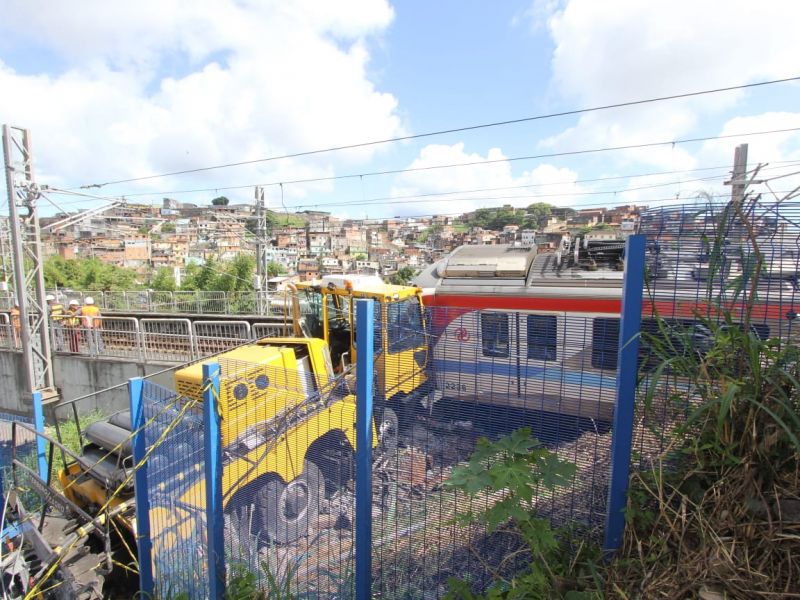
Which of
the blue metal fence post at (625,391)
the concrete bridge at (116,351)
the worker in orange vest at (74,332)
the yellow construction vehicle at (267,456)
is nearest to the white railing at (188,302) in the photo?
the concrete bridge at (116,351)

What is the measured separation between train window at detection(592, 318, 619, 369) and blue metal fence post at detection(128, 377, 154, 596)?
10.8 feet

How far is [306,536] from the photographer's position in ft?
9.63

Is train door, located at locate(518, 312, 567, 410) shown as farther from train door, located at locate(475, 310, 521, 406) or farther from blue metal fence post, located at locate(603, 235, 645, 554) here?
blue metal fence post, located at locate(603, 235, 645, 554)

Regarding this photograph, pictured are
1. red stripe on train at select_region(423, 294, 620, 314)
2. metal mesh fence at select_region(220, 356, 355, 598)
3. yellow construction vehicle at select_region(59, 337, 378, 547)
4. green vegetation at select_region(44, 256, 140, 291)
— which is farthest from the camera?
green vegetation at select_region(44, 256, 140, 291)

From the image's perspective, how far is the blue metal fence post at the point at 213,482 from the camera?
2.99 metres

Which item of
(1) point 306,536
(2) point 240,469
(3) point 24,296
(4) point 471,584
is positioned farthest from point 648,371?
(3) point 24,296

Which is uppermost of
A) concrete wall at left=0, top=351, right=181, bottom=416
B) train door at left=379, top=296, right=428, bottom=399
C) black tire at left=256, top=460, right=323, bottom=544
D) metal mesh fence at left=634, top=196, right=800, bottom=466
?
metal mesh fence at left=634, top=196, right=800, bottom=466

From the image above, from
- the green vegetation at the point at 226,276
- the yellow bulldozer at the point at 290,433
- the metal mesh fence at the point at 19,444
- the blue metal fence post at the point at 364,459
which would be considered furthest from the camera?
the green vegetation at the point at 226,276

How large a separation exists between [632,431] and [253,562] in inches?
103

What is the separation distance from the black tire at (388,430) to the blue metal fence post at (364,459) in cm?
10

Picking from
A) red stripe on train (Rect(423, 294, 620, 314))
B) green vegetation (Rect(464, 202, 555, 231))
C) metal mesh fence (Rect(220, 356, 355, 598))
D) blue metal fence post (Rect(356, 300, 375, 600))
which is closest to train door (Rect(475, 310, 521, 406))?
blue metal fence post (Rect(356, 300, 375, 600))

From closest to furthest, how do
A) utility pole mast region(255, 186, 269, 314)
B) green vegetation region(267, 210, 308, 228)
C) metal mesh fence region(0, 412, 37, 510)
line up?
1. metal mesh fence region(0, 412, 37, 510)
2. utility pole mast region(255, 186, 269, 314)
3. green vegetation region(267, 210, 308, 228)

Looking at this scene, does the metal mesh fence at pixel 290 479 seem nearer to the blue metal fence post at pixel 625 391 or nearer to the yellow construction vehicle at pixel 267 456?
the yellow construction vehicle at pixel 267 456

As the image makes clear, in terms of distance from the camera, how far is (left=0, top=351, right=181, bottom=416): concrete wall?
12.5 metres
